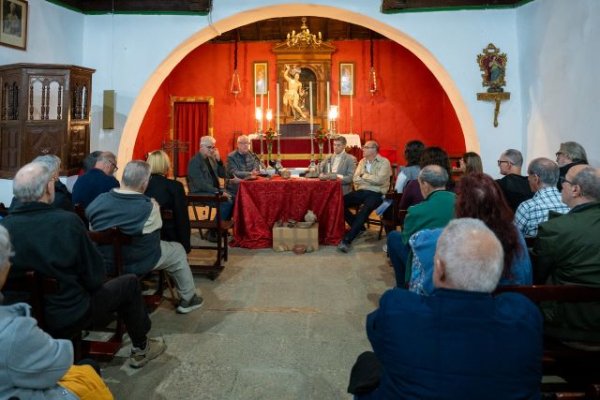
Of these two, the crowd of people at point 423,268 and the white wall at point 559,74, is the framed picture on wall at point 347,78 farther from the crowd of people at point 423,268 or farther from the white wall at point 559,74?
the crowd of people at point 423,268

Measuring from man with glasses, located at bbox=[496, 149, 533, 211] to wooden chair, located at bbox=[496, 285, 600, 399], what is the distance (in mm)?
1685

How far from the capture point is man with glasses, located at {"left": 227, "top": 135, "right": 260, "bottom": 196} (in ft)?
19.4

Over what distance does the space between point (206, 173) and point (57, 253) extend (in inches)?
143

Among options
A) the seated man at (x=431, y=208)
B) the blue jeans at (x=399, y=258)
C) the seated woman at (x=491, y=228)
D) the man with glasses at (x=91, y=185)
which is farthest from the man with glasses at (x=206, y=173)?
the seated woman at (x=491, y=228)

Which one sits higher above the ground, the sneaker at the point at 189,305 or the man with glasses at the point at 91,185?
the man with glasses at the point at 91,185

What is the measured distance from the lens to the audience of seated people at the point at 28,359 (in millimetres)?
1286

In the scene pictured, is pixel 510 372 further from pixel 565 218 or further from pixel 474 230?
pixel 565 218

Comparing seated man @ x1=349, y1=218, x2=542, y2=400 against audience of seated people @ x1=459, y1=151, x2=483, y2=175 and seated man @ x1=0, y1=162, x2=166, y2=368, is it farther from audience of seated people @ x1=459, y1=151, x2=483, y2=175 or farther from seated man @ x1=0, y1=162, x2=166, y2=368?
audience of seated people @ x1=459, y1=151, x2=483, y2=175

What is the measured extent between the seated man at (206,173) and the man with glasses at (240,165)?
12cm

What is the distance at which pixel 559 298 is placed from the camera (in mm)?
1824

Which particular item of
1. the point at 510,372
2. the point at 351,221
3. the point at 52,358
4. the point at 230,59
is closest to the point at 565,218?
the point at 510,372

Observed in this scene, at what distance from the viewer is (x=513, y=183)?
3666 millimetres

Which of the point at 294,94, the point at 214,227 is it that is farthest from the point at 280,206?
the point at 294,94

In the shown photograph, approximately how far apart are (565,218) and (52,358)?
207 cm
